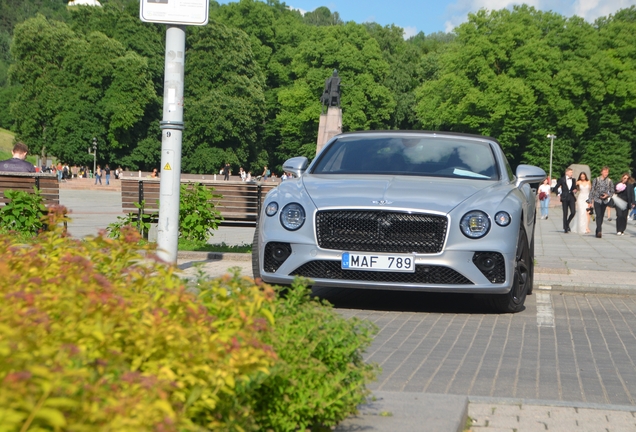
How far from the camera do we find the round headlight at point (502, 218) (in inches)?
344

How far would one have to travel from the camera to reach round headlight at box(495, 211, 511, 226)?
873 cm

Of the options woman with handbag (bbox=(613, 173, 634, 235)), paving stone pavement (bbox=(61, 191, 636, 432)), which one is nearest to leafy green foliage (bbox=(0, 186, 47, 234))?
paving stone pavement (bbox=(61, 191, 636, 432))

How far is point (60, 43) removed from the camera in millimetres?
79812

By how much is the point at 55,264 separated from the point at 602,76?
7381 cm

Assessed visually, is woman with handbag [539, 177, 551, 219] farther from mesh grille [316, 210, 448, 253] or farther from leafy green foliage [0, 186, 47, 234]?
mesh grille [316, 210, 448, 253]

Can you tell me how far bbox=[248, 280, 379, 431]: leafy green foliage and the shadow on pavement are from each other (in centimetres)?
531

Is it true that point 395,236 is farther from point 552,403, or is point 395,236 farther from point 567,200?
point 567,200

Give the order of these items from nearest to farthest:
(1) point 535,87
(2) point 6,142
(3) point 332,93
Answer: (3) point 332,93
(1) point 535,87
(2) point 6,142

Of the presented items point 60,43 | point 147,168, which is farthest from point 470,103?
point 60,43

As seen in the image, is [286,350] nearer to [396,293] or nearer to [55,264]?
[55,264]

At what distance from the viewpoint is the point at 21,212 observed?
558 inches

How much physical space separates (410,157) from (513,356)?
3478 millimetres

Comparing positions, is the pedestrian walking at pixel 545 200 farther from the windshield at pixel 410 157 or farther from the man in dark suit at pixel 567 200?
the windshield at pixel 410 157

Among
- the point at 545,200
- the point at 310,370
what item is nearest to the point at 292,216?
the point at 310,370
